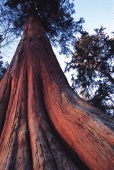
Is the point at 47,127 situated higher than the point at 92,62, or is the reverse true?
the point at 92,62

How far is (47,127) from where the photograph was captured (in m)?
2.12

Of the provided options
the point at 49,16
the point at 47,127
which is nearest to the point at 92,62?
the point at 49,16

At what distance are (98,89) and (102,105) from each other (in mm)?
948

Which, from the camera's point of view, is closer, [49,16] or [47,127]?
[47,127]

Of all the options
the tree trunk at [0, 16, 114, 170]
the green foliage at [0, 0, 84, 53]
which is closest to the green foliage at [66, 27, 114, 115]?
the green foliage at [0, 0, 84, 53]

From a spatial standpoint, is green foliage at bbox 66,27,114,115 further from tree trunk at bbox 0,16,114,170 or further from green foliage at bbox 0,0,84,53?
tree trunk at bbox 0,16,114,170

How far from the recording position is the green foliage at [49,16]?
7.95 meters

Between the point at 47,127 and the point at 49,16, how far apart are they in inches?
279

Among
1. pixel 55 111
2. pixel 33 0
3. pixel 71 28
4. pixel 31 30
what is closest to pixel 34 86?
pixel 55 111

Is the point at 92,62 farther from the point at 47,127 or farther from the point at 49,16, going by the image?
the point at 47,127

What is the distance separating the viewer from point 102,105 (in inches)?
411

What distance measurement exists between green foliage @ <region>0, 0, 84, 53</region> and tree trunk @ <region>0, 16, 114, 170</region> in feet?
17.9

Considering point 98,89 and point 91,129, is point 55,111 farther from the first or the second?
point 98,89

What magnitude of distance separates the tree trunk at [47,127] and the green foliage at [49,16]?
544 cm
